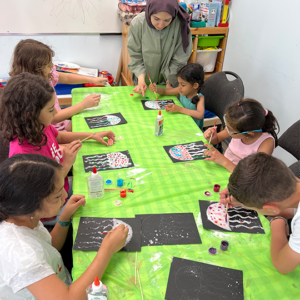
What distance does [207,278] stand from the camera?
982 mm

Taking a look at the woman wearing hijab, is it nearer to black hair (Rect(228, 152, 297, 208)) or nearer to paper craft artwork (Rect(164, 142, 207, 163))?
paper craft artwork (Rect(164, 142, 207, 163))

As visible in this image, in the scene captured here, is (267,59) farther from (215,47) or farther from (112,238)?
(112,238)

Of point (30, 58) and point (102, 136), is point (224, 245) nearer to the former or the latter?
point (102, 136)

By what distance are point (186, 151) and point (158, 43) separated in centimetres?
119

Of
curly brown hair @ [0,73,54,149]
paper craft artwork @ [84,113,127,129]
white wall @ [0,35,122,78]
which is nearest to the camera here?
curly brown hair @ [0,73,54,149]

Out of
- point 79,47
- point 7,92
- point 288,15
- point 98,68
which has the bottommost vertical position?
point 98,68

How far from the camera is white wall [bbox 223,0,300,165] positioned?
2406mm

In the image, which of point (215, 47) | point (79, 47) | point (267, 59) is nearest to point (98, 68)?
point (79, 47)

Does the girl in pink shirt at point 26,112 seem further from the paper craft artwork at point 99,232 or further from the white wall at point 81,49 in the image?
the white wall at point 81,49

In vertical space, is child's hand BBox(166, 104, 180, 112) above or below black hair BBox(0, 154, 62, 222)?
below

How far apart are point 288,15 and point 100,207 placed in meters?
2.38

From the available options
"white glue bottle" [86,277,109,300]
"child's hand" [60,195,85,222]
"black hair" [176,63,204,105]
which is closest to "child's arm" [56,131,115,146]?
"child's hand" [60,195,85,222]

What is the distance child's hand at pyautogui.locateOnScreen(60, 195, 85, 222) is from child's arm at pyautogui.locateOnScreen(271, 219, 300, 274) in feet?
2.73

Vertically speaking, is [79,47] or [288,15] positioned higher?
[288,15]
